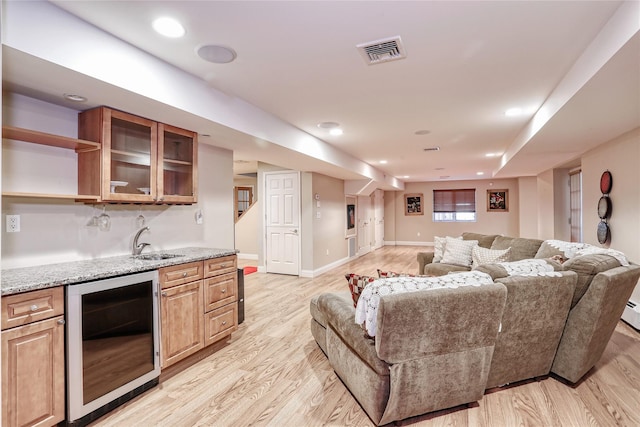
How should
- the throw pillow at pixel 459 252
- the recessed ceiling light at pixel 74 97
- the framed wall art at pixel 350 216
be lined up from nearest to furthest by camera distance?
the recessed ceiling light at pixel 74 97 → the throw pillow at pixel 459 252 → the framed wall art at pixel 350 216

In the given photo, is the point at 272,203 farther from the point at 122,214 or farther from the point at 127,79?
the point at 127,79

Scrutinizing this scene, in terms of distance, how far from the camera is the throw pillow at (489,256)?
3914mm

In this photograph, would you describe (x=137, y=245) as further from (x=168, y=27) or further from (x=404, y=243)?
(x=404, y=243)

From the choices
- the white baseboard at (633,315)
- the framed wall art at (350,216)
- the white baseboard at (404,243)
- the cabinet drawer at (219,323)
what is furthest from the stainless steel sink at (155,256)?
the white baseboard at (404,243)

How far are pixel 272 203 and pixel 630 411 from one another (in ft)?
18.0

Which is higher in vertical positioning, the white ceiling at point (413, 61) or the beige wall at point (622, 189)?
the white ceiling at point (413, 61)

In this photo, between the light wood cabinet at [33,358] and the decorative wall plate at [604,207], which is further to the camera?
the decorative wall plate at [604,207]

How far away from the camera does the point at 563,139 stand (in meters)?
3.97

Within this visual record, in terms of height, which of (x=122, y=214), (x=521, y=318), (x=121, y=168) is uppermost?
(x=121, y=168)

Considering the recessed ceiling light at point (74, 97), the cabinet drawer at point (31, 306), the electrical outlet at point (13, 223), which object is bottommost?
the cabinet drawer at point (31, 306)

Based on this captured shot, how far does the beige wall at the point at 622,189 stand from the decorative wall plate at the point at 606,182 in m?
0.04

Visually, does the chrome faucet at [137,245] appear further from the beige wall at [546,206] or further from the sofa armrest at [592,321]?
the beige wall at [546,206]

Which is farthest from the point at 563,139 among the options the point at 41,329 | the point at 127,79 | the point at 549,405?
the point at 41,329

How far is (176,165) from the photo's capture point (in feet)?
9.77
